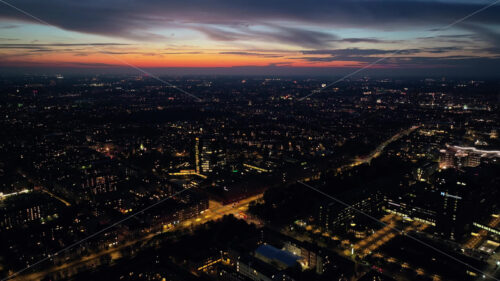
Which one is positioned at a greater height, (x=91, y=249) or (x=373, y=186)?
(x=373, y=186)

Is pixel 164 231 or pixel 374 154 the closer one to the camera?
pixel 164 231

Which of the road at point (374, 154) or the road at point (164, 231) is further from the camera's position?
the road at point (374, 154)

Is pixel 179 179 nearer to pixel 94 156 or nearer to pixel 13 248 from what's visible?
pixel 94 156

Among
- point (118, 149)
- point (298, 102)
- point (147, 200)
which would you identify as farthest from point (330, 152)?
point (298, 102)

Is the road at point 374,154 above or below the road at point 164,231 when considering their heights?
above

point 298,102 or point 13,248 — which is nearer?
point 13,248

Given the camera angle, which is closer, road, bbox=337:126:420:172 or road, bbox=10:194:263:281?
road, bbox=10:194:263:281

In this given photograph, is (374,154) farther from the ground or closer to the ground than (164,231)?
farther from the ground

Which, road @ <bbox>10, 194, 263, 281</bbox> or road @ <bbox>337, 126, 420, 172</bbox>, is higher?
road @ <bbox>337, 126, 420, 172</bbox>
